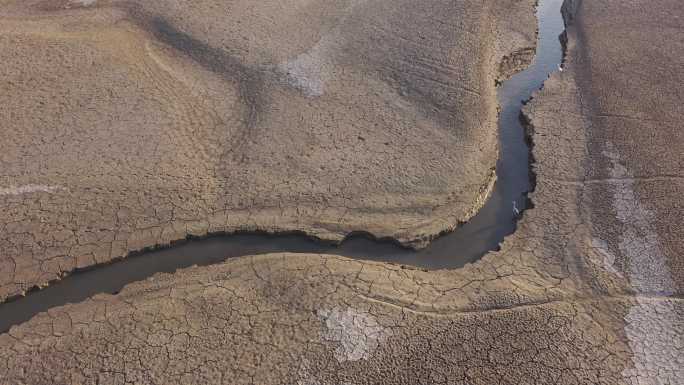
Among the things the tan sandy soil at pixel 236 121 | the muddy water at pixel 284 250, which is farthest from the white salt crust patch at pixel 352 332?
the tan sandy soil at pixel 236 121

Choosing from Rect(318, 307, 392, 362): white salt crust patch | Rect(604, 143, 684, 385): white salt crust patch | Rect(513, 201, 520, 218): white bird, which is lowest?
Rect(318, 307, 392, 362): white salt crust patch

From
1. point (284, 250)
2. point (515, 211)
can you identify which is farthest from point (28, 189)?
point (515, 211)

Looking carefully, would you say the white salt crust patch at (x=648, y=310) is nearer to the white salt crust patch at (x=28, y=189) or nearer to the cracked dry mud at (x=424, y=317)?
the cracked dry mud at (x=424, y=317)

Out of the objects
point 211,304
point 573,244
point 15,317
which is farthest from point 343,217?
point 15,317

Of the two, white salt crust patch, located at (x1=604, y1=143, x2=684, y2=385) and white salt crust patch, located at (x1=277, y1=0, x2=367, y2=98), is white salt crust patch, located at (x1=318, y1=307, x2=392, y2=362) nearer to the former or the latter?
white salt crust patch, located at (x1=604, y1=143, x2=684, y2=385)

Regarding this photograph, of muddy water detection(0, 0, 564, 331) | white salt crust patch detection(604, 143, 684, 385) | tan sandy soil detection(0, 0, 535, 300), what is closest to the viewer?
white salt crust patch detection(604, 143, 684, 385)

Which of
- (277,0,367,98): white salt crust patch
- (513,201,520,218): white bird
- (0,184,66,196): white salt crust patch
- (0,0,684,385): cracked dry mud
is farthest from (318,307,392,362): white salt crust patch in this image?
(277,0,367,98): white salt crust patch
